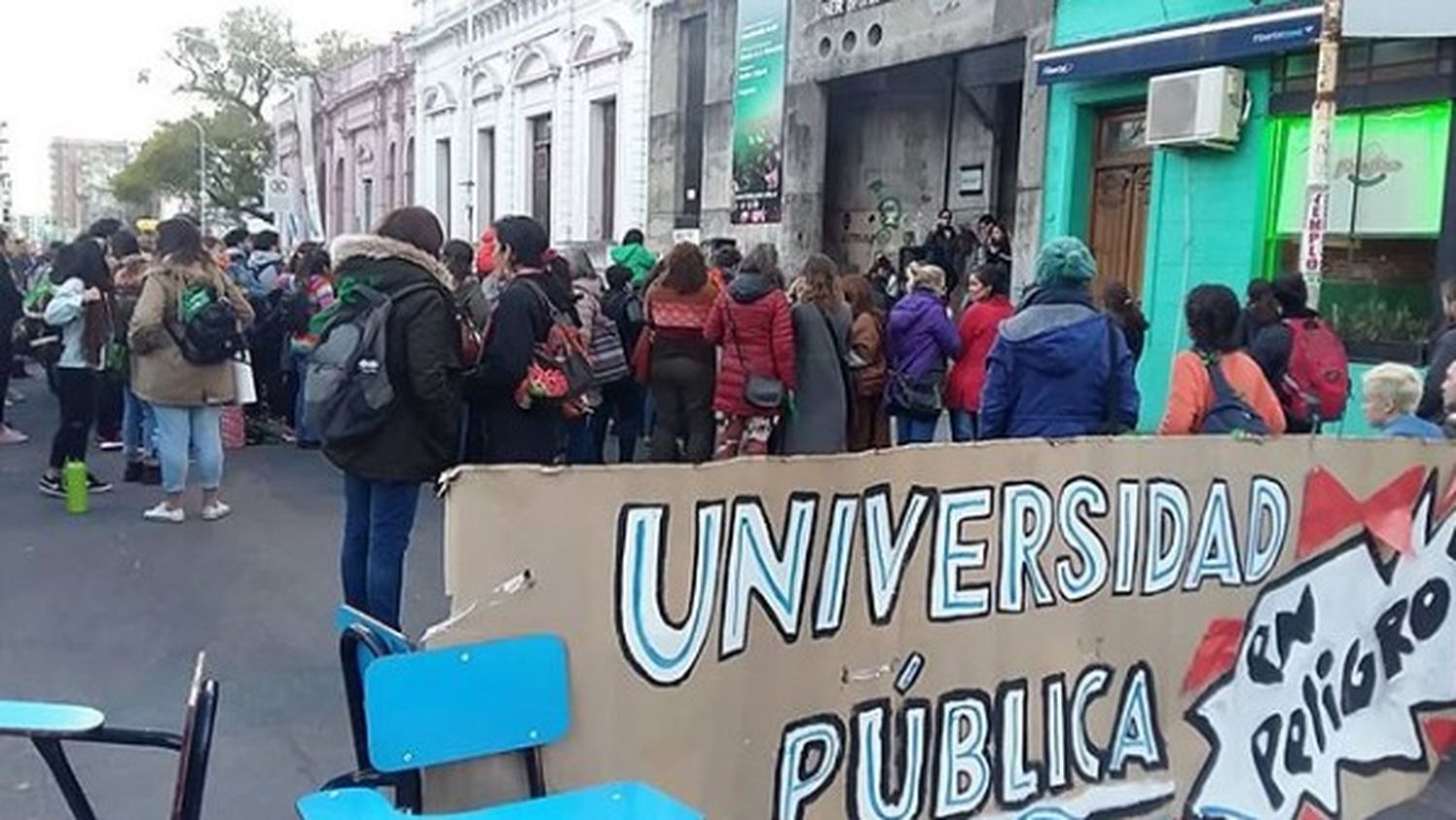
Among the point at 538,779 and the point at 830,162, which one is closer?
the point at 538,779

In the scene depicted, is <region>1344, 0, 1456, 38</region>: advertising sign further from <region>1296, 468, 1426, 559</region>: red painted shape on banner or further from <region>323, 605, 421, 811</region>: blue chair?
<region>323, 605, 421, 811</region>: blue chair

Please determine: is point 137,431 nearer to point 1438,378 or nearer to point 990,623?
point 990,623

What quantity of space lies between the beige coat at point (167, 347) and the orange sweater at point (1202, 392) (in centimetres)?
508

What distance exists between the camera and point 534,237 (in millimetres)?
5613

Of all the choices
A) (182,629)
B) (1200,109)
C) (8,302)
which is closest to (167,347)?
(182,629)

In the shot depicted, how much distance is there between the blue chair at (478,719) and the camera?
2.63m

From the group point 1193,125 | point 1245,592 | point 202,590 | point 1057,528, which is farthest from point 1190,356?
point 1193,125

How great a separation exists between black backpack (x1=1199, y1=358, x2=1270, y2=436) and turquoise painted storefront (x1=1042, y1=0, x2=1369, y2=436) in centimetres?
499

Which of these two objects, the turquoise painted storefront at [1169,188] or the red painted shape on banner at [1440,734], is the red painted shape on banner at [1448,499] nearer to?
the red painted shape on banner at [1440,734]

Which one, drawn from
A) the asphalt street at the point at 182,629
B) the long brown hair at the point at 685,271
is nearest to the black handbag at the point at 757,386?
the long brown hair at the point at 685,271

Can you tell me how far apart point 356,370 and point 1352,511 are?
325 cm

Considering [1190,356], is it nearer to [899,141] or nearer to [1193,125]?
[1193,125]

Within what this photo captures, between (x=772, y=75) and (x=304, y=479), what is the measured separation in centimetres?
924

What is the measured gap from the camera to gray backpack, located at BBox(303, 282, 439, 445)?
4672mm
